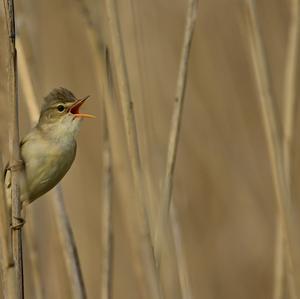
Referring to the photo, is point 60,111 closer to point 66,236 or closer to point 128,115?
point 66,236

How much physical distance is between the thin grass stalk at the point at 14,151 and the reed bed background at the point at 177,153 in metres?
0.36

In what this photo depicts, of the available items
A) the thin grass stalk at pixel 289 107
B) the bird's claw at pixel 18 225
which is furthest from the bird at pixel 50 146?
the thin grass stalk at pixel 289 107

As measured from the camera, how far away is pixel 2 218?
1.91 meters

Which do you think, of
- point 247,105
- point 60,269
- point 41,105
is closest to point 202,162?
point 247,105

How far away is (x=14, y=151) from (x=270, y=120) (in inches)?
32.8

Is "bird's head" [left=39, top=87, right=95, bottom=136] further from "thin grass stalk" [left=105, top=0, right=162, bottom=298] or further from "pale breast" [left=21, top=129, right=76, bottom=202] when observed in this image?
"thin grass stalk" [left=105, top=0, right=162, bottom=298]

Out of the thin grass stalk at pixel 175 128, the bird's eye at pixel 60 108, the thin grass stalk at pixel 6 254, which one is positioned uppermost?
the bird's eye at pixel 60 108

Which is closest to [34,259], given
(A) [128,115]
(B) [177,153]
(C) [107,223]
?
(C) [107,223]

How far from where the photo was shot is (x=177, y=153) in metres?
3.79

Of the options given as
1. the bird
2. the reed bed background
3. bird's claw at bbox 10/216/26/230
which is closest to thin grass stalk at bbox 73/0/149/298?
the reed bed background

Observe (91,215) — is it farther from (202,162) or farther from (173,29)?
(173,29)

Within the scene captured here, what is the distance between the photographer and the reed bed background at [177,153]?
234 cm

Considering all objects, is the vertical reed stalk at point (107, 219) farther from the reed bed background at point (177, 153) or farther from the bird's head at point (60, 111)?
the bird's head at point (60, 111)

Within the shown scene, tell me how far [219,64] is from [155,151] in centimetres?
113
